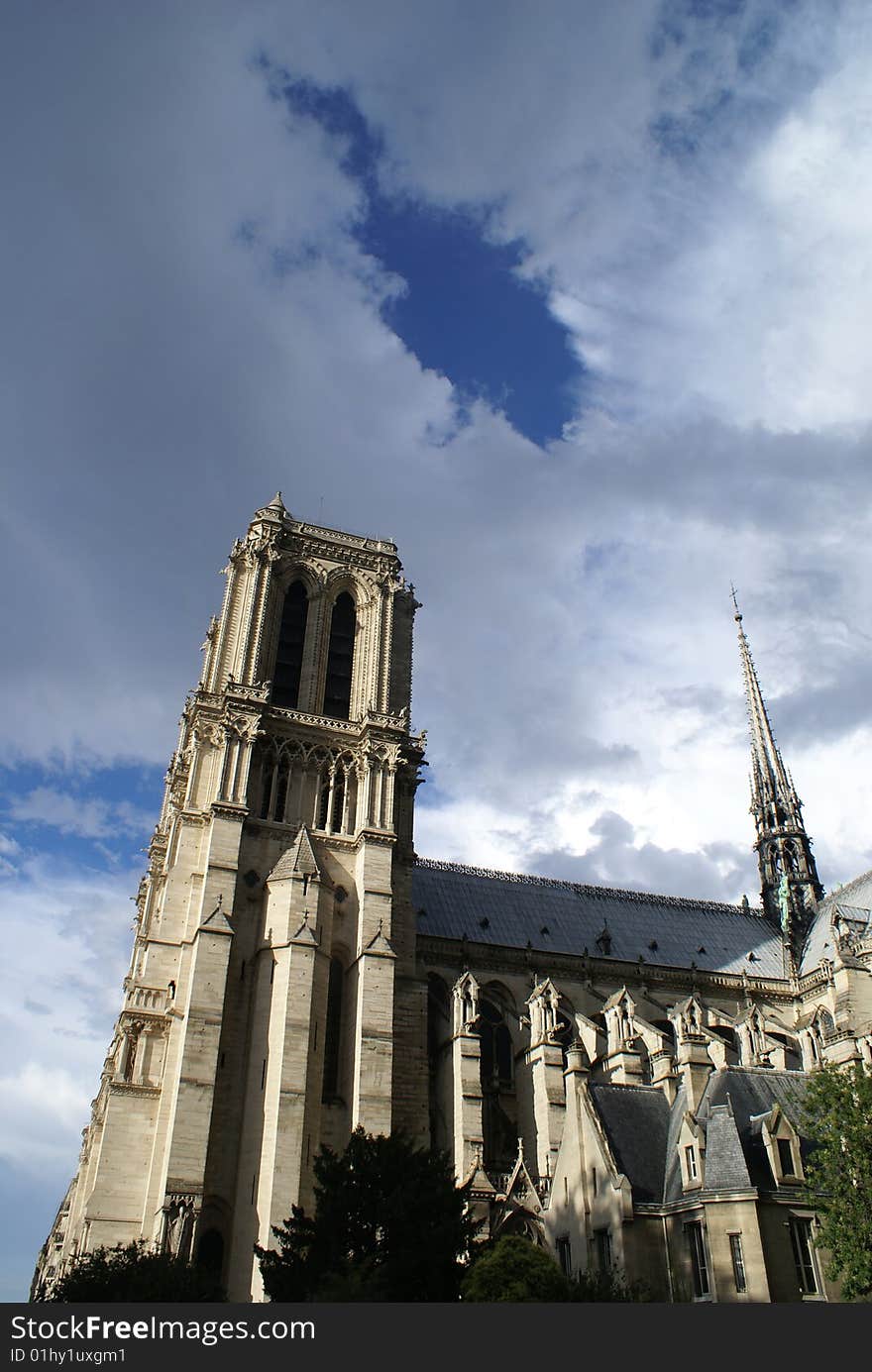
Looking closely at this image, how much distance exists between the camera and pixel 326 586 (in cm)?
5441

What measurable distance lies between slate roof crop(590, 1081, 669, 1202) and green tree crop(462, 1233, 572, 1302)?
17.3ft

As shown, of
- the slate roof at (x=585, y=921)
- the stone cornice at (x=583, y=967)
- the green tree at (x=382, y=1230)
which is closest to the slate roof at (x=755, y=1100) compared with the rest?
the green tree at (x=382, y=1230)

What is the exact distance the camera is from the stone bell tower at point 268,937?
1438 inches

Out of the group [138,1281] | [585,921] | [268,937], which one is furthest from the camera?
[585,921]

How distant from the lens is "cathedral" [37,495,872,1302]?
103 ft

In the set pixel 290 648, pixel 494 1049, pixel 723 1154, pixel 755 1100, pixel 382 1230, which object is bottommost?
pixel 382 1230

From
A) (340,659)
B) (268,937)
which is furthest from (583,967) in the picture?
(340,659)

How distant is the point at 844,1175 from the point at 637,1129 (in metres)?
7.82

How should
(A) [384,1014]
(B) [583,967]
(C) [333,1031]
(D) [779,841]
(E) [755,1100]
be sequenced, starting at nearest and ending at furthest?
(E) [755,1100], (A) [384,1014], (C) [333,1031], (B) [583,967], (D) [779,841]

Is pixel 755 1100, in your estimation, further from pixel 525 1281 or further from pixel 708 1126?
pixel 525 1281

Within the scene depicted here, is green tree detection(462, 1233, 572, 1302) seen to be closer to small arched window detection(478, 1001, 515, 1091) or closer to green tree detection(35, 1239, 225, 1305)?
green tree detection(35, 1239, 225, 1305)

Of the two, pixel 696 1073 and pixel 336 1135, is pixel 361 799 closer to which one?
pixel 336 1135

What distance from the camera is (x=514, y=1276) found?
2605 cm

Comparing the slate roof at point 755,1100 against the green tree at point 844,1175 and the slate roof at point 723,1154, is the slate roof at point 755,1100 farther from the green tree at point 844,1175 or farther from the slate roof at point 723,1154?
the green tree at point 844,1175
